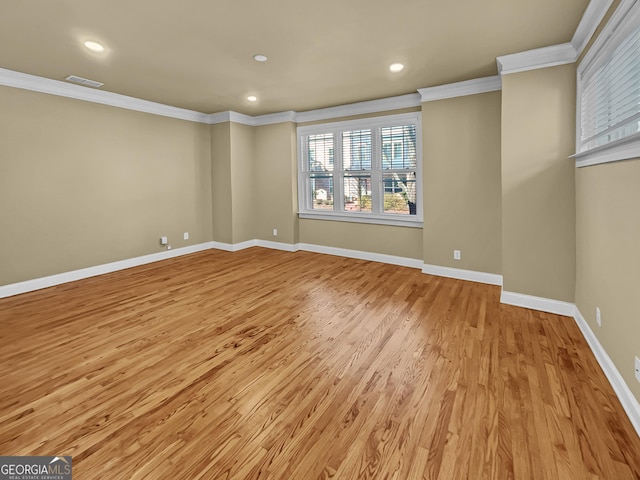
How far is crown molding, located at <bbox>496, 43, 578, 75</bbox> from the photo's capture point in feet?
10.3

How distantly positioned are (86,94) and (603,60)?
18.6ft

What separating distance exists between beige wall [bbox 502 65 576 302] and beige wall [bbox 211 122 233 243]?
457 centimetres

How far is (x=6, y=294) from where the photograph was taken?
3.93 m

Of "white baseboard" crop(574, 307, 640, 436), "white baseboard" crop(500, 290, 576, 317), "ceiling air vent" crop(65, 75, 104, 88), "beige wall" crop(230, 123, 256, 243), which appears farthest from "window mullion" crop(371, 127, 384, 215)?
→ "ceiling air vent" crop(65, 75, 104, 88)

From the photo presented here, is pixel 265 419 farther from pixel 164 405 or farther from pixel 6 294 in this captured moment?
pixel 6 294

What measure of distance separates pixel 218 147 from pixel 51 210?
2.89 meters

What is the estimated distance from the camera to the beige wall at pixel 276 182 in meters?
6.27

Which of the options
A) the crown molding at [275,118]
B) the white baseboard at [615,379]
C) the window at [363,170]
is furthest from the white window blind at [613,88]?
the crown molding at [275,118]

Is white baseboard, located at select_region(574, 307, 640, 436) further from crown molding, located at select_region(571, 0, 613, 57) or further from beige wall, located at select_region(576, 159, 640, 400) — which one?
crown molding, located at select_region(571, 0, 613, 57)

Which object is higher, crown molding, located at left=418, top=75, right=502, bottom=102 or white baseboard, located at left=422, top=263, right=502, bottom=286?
crown molding, located at left=418, top=75, right=502, bottom=102

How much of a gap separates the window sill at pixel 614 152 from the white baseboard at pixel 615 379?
1302mm

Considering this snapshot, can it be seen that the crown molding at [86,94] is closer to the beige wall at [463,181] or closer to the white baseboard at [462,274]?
the beige wall at [463,181]

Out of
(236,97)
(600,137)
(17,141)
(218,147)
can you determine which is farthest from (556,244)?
(17,141)

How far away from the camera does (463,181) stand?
4.42 m
